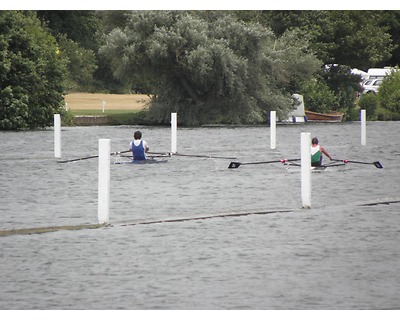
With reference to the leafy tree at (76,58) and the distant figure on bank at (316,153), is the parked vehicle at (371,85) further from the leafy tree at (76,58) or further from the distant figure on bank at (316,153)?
the distant figure on bank at (316,153)

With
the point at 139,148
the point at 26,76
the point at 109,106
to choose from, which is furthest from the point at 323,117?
the point at 139,148

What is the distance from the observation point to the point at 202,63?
54.4 meters

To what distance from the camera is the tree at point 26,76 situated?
50156 millimetres

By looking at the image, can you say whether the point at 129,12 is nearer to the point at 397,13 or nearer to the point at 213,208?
the point at 397,13

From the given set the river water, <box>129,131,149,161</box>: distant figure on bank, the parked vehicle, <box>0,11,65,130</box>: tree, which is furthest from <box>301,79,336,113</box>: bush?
<box>129,131,149,161</box>: distant figure on bank

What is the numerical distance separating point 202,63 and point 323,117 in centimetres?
1248

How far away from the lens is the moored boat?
64688 mm

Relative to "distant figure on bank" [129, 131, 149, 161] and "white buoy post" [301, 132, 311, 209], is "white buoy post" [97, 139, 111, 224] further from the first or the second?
"distant figure on bank" [129, 131, 149, 161]

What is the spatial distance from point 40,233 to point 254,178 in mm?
11648

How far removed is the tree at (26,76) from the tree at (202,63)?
3.54m

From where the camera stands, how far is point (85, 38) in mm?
69312

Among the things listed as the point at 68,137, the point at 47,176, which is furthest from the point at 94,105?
the point at 47,176

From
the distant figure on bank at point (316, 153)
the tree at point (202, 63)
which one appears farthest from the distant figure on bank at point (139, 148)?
the tree at point (202, 63)

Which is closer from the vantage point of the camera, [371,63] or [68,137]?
[68,137]
